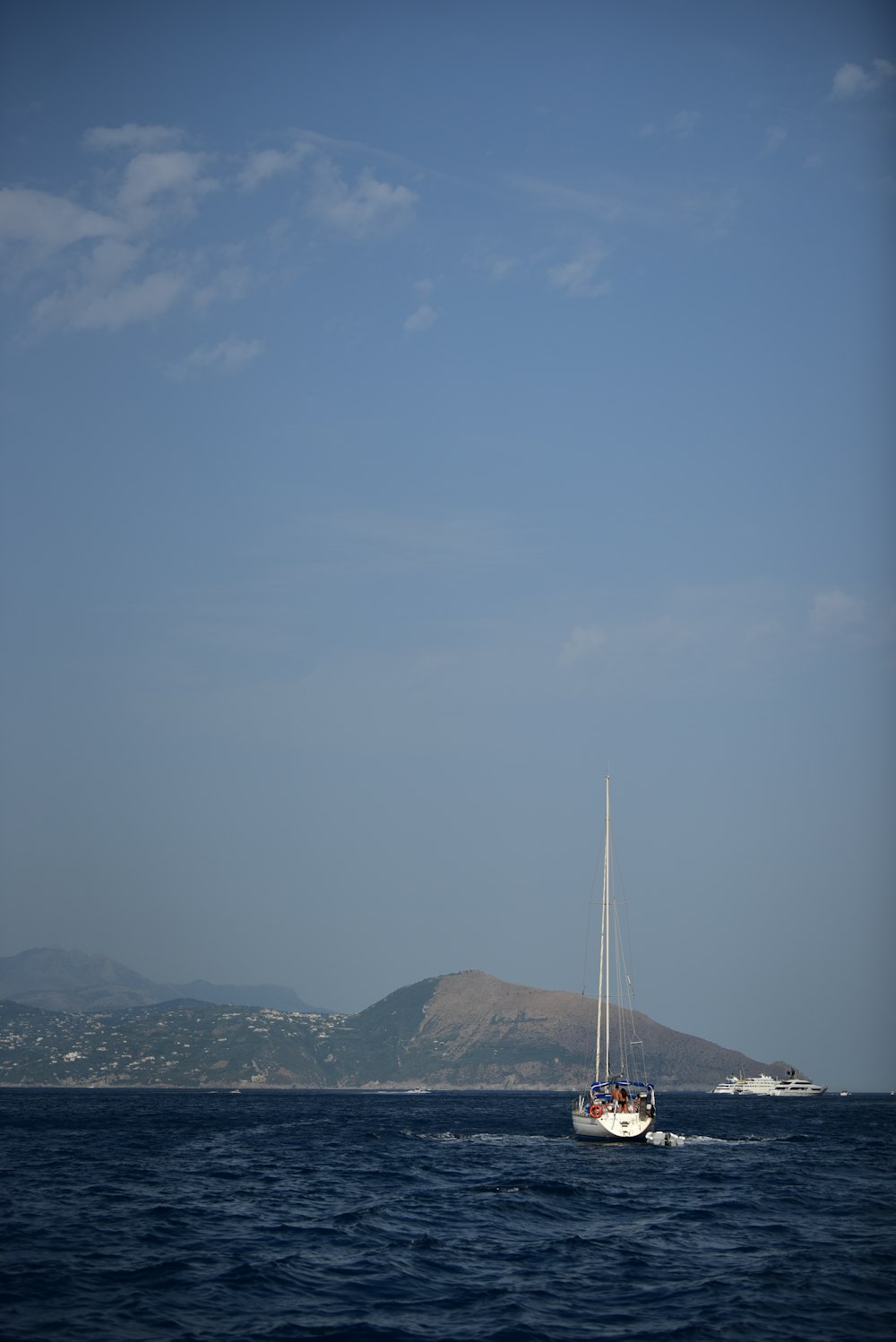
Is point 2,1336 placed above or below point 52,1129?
above

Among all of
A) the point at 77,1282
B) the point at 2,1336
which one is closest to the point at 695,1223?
the point at 77,1282

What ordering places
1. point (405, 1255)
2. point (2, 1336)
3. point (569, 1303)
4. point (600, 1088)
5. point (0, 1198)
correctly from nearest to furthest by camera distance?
point (2, 1336), point (569, 1303), point (405, 1255), point (0, 1198), point (600, 1088)

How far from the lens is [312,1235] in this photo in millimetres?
53406

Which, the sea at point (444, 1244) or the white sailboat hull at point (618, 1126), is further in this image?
the white sailboat hull at point (618, 1126)

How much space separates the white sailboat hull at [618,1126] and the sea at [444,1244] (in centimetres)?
165

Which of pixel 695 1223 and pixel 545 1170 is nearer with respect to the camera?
pixel 695 1223

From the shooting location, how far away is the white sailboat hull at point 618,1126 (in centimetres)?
9600

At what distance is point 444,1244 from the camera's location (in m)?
51.7

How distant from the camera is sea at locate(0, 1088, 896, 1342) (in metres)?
38.4

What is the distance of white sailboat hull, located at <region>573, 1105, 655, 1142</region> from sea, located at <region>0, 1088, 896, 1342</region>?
5.40 feet

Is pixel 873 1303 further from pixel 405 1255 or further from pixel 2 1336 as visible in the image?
pixel 2 1336

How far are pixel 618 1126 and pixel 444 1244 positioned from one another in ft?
158

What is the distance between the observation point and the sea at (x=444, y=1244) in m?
38.4

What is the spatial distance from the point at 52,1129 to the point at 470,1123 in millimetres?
49273
